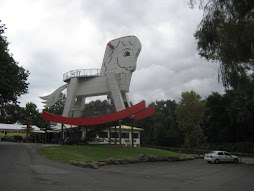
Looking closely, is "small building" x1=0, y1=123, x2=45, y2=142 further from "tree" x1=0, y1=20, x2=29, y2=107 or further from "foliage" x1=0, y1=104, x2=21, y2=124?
"tree" x1=0, y1=20, x2=29, y2=107

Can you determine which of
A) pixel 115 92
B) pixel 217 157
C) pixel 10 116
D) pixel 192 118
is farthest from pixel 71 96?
pixel 10 116

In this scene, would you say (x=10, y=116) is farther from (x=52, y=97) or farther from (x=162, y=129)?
(x=52, y=97)

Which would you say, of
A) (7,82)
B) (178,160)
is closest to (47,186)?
(7,82)

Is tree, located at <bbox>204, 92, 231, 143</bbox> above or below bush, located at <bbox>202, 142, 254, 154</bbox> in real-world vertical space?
above

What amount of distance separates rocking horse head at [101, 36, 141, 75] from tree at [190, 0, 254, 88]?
18.8 metres

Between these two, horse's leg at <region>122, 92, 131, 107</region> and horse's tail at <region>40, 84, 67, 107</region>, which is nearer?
horse's leg at <region>122, 92, 131, 107</region>

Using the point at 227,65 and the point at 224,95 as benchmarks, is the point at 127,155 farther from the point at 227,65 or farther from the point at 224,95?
the point at 224,95

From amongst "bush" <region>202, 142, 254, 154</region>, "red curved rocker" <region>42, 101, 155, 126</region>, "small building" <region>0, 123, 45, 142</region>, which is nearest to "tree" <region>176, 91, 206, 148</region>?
"bush" <region>202, 142, 254, 154</region>

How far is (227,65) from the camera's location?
11141 millimetres

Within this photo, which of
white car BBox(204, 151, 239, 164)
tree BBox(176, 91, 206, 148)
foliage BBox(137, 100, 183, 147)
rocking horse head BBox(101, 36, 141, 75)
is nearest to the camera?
white car BBox(204, 151, 239, 164)

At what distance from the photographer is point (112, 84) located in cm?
3070

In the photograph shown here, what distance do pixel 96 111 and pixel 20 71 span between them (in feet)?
30.6

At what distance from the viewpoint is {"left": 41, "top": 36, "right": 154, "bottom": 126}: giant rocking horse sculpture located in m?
30.3

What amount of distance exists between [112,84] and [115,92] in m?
0.94
